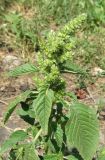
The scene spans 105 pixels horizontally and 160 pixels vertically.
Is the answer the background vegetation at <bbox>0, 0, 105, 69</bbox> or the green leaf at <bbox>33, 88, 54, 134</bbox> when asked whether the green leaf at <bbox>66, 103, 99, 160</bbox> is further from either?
the background vegetation at <bbox>0, 0, 105, 69</bbox>

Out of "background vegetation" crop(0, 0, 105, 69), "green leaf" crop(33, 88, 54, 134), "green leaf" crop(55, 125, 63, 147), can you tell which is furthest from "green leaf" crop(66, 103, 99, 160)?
"background vegetation" crop(0, 0, 105, 69)

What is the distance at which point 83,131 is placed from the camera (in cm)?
188

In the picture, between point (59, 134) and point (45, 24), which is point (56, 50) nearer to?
point (59, 134)

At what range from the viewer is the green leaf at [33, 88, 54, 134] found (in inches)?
73.6

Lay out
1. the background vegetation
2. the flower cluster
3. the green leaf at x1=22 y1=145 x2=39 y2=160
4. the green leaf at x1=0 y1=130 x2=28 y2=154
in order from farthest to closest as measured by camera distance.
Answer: the background vegetation
the green leaf at x1=0 y1=130 x2=28 y2=154
the green leaf at x1=22 y1=145 x2=39 y2=160
the flower cluster

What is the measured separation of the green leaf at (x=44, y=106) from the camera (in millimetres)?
1870

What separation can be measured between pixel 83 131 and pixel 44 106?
19 cm

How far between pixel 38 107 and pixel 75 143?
0.21 metres

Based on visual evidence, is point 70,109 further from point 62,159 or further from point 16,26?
point 16,26

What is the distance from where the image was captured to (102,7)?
5492mm

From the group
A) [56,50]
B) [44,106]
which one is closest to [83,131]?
[44,106]

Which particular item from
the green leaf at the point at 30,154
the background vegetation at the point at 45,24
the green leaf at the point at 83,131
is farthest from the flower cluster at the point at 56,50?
the background vegetation at the point at 45,24

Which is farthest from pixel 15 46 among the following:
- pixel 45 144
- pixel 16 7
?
pixel 45 144

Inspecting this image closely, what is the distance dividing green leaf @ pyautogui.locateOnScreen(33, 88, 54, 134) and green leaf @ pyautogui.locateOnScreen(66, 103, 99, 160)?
10 cm
